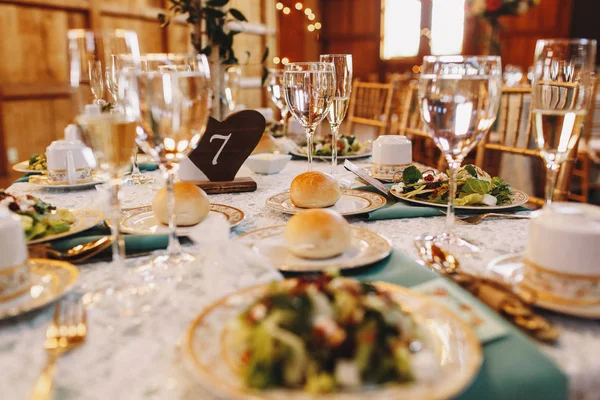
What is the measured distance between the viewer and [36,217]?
0.95 meters

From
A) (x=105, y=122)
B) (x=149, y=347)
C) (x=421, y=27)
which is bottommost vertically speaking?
(x=149, y=347)

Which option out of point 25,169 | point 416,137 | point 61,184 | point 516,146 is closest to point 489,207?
point 516,146

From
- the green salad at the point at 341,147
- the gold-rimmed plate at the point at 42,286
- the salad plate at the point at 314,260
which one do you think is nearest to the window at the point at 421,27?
the green salad at the point at 341,147

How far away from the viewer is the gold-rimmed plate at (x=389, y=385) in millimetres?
435

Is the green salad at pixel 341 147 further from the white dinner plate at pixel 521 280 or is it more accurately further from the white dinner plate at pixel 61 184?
the white dinner plate at pixel 521 280

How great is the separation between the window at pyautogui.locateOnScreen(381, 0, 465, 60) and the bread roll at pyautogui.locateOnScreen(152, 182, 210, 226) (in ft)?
28.4

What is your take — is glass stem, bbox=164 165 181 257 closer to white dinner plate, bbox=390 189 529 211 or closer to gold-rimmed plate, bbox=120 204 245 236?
gold-rimmed plate, bbox=120 204 245 236

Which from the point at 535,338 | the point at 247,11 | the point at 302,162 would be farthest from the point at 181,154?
the point at 247,11

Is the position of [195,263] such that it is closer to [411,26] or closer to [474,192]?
[474,192]

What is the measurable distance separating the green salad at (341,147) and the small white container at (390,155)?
42 cm

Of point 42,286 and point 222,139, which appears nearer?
point 42,286

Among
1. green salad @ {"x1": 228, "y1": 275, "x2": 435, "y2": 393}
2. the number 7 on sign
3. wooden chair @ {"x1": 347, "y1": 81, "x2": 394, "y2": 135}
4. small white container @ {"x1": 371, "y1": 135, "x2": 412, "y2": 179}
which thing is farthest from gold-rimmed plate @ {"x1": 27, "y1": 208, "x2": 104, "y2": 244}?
wooden chair @ {"x1": 347, "y1": 81, "x2": 394, "y2": 135}

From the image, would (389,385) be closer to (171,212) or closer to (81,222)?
(171,212)

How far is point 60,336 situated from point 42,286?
0.14 m
